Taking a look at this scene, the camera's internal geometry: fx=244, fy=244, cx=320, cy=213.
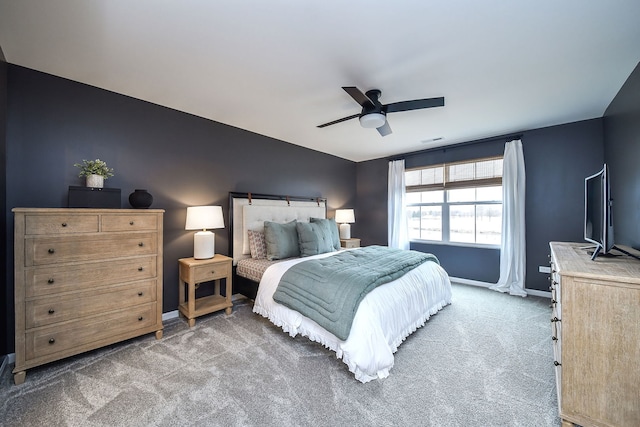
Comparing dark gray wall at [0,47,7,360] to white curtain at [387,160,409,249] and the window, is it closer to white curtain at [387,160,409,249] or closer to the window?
white curtain at [387,160,409,249]

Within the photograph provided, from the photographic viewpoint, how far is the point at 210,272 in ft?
9.20

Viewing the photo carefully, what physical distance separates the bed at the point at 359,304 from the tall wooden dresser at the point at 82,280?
106cm

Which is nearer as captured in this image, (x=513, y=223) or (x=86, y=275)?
(x=86, y=275)

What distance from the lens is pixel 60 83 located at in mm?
2273

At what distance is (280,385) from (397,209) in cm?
393

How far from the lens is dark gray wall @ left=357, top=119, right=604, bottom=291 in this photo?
3348mm

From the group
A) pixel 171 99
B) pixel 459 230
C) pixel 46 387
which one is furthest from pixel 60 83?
pixel 459 230

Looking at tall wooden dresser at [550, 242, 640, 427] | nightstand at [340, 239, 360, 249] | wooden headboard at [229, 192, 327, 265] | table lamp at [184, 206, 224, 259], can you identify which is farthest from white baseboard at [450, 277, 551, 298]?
table lamp at [184, 206, 224, 259]

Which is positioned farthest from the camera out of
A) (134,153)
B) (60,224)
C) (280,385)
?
(134,153)

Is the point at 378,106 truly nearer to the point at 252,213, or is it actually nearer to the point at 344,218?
the point at 252,213

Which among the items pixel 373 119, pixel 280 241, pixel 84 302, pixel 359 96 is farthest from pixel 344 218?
pixel 84 302

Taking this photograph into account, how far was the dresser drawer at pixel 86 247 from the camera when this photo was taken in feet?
5.96

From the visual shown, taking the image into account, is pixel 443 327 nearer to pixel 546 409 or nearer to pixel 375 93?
pixel 546 409

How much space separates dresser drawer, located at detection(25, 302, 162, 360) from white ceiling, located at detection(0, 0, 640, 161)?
84.5 inches
